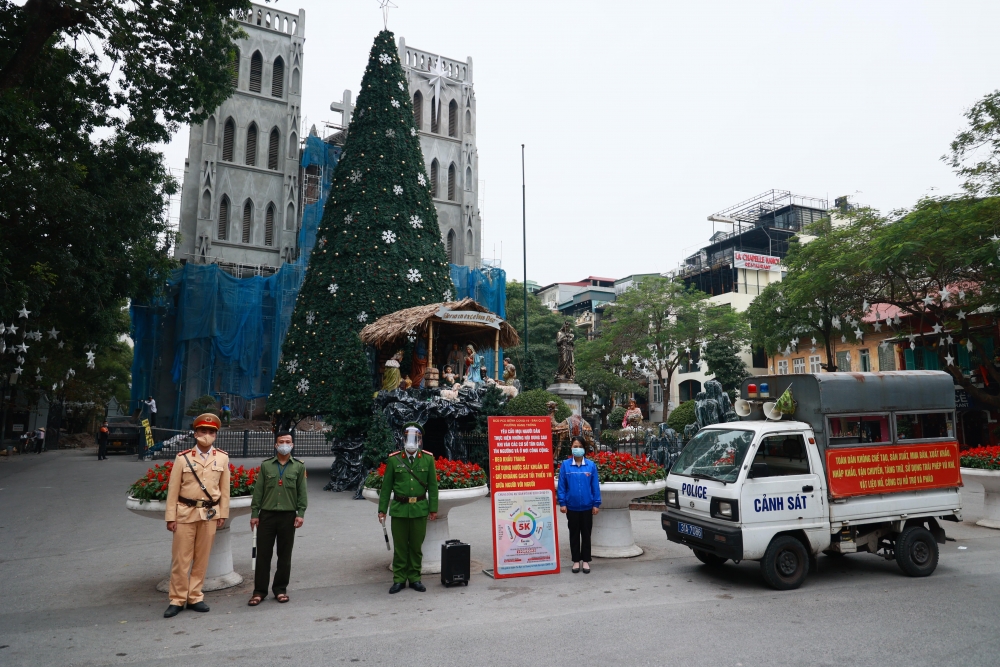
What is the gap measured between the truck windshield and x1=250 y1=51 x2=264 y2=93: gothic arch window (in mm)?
38506

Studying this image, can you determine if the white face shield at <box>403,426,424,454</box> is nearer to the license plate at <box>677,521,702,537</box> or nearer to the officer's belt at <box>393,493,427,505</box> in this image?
the officer's belt at <box>393,493,427,505</box>

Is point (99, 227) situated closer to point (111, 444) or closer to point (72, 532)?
point (72, 532)

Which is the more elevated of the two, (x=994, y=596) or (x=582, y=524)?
(x=582, y=524)

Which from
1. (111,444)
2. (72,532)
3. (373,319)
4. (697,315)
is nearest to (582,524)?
(72,532)

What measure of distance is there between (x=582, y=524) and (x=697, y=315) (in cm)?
3213

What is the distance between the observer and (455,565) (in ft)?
24.2

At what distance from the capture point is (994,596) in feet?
22.5

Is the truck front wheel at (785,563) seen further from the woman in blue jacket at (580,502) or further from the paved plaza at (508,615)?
the woman in blue jacket at (580,502)

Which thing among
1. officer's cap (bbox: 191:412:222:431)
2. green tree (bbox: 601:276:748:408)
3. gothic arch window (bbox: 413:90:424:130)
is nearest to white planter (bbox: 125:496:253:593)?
officer's cap (bbox: 191:412:222:431)

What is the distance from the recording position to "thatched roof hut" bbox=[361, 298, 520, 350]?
15430 millimetres

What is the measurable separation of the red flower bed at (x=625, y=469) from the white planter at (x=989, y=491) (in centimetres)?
567

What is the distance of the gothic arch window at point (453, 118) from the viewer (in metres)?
45.0

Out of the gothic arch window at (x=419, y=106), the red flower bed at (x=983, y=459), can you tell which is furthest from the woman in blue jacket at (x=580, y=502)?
the gothic arch window at (x=419, y=106)

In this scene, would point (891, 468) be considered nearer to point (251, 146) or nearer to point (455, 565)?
point (455, 565)
